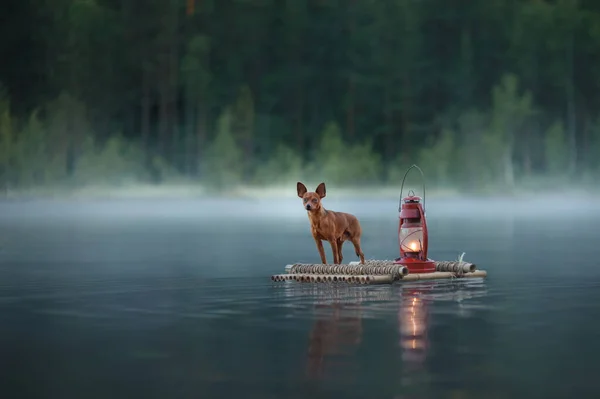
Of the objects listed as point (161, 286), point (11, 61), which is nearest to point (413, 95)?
point (11, 61)

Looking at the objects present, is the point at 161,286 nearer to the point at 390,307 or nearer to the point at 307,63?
the point at 390,307

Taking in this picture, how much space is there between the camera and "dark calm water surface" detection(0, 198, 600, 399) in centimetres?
820

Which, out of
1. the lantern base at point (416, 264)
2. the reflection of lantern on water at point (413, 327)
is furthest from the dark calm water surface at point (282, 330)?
the lantern base at point (416, 264)

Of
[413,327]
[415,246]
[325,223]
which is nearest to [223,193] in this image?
[415,246]

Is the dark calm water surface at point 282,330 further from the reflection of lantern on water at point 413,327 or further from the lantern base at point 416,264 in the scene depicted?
the lantern base at point 416,264

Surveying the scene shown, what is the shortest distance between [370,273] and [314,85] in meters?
59.1

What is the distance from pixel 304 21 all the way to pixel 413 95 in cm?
784

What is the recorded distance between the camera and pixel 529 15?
73.9 meters

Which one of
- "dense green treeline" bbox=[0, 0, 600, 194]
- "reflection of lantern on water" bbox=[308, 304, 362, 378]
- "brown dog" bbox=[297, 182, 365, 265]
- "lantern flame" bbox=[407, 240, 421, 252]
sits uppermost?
"dense green treeline" bbox=[0, 0, 600, 194]

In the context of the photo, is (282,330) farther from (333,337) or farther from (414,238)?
(414,238)

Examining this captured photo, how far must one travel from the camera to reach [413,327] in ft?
35.7

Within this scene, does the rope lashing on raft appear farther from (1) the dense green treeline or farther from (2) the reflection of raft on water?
(1) the dense green treeline

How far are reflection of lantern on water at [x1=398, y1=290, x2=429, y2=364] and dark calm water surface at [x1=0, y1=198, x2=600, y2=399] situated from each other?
0.05ft

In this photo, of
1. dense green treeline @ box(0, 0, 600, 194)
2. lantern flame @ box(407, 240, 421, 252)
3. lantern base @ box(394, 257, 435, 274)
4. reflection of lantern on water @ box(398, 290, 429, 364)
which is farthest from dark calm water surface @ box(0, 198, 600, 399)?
dense green treeline @ box(0, 0, 600, 194)
